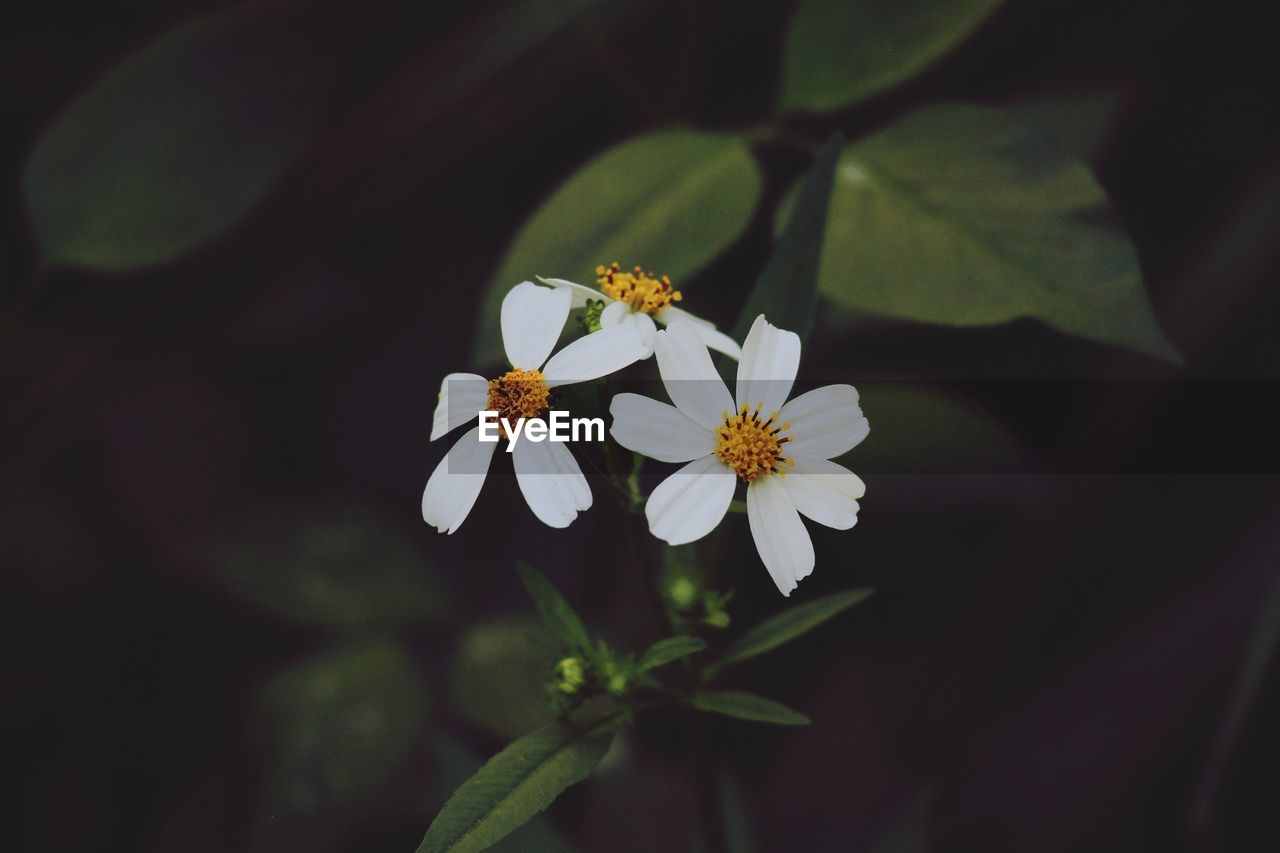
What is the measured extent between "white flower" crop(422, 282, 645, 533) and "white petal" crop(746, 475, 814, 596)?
6.0 inches

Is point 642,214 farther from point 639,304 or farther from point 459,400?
point 459,400

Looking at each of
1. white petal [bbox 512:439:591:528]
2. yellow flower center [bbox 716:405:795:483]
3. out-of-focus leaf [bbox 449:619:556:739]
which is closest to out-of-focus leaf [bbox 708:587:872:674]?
yellow flower center [bbox 716:405:795:483]

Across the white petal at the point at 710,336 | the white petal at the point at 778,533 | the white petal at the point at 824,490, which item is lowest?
the white petal at the point at 778,533

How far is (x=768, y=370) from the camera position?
84 cm

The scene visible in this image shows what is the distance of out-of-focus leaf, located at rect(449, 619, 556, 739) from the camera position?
143 cm

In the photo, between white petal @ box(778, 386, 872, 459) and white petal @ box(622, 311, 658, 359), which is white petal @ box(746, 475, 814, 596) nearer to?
white petal @ box(778, 386, 872, 459)

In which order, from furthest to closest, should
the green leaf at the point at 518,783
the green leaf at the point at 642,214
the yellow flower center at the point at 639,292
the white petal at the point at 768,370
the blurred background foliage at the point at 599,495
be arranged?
the blurred background foliage at the point at 599,495, the green leaf at the point at 642,214, the yellow flower center at the point at 639,292, the white petal at the point at 768,370, the green leaf at the point at 518,783

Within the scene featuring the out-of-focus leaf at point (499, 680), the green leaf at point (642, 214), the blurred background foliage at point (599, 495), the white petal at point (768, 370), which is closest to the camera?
the white petal at point (768, 370)

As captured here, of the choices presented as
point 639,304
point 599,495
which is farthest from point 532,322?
point 599,495

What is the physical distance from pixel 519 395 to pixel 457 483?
0.29 ft

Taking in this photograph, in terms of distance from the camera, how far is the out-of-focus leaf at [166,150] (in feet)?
4.49

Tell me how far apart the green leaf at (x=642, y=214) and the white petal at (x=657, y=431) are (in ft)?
1.02

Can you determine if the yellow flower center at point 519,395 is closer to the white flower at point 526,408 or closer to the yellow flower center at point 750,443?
the white flower at point 526,408

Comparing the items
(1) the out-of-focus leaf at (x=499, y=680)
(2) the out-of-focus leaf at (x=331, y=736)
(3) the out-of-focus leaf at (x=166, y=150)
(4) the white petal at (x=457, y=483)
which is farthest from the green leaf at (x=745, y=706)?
(3) the out-of-focus leaf at (x=166, y=150)
